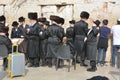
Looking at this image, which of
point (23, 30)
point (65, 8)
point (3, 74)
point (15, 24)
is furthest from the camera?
point (65, 8)

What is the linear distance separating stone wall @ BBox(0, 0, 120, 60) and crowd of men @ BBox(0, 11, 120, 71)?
0.63m

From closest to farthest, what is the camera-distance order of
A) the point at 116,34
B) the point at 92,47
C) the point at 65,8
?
1. the point at 92,47
2. the point at 116,34
3. the point at 65,8

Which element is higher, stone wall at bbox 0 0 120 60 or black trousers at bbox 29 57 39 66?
stone wall at bbox 0 0 120 60

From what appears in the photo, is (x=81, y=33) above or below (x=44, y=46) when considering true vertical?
above

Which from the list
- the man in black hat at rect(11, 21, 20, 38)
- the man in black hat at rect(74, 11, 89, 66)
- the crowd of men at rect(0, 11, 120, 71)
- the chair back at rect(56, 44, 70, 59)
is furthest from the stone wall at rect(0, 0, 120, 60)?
the chair back at rect(56, 44, 70, 59)

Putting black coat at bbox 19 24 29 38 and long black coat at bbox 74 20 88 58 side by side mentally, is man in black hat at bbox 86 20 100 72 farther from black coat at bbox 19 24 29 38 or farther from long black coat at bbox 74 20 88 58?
black coat at bbox 19 24 29 38

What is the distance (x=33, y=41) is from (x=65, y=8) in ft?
7.49

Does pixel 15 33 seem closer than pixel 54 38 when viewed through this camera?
No

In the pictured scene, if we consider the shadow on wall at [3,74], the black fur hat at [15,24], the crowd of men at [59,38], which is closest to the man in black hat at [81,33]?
the crowd of men at [59,38]

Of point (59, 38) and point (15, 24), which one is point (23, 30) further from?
point (59, 38)

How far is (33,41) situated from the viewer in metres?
11.3

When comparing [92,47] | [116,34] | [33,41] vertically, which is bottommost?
[92,47]

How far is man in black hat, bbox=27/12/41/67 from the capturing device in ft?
36.3

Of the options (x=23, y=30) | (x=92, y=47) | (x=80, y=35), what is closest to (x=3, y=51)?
(x=23, y=30)
